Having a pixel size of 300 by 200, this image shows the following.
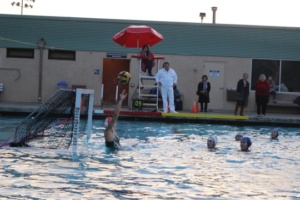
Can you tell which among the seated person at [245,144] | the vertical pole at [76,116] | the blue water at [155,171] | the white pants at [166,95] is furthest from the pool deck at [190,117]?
the vertical pole at [76,116]

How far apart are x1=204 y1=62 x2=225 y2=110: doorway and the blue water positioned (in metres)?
12.0

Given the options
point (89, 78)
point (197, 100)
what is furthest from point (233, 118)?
point (89, 78)

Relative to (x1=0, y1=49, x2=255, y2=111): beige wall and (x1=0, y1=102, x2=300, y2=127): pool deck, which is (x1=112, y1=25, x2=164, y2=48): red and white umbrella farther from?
(x1=0, y1=49, x2=255, y2=111): beige wall

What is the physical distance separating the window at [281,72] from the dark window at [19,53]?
1051 cm

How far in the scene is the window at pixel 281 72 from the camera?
29891 mm

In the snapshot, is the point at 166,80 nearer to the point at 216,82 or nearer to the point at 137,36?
the point at 137,36

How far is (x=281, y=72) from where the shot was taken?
29953 mm

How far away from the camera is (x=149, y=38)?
24.0 meters

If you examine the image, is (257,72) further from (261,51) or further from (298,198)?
(298,198)

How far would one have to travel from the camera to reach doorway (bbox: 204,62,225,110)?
29844 mm

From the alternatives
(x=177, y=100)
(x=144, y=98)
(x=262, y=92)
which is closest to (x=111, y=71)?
(x=177, y=100)

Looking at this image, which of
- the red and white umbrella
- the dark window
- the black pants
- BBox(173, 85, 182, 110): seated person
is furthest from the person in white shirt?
the dark window

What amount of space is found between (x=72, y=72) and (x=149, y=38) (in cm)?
701

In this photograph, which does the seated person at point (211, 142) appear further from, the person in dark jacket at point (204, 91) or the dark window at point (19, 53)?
the dark window at point (19, 53)
